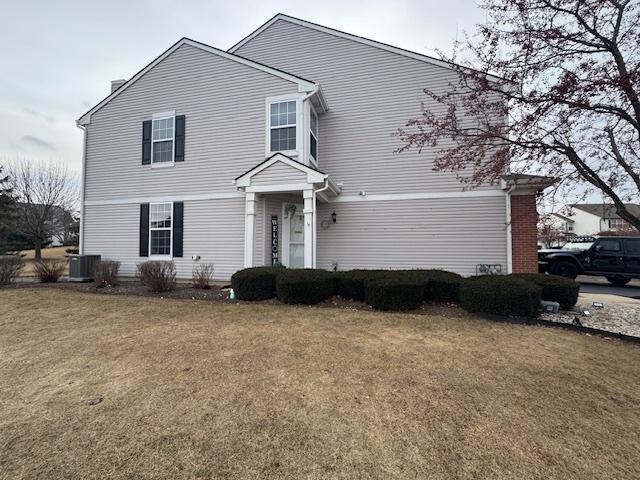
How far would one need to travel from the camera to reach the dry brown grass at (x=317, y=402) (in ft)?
7.04

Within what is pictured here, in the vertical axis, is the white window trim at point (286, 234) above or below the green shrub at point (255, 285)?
above

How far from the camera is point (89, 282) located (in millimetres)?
10148

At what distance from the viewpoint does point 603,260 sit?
1209 cm

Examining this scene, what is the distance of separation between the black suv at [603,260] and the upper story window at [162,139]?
14.6 metres

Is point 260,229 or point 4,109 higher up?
point 4,109

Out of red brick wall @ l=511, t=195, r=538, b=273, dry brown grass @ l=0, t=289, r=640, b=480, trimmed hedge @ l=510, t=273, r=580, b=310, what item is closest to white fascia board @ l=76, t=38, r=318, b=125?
red brick wall @ l=511, t=195, r=538, b=273

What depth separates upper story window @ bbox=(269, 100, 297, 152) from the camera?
377 inches

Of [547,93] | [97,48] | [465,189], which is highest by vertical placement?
[97,48]

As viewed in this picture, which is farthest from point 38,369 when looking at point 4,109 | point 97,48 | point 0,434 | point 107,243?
point 4,109

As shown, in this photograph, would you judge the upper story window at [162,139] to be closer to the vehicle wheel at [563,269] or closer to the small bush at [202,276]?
the small bush at [202,276]

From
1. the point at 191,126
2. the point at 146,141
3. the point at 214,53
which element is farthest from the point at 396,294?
the point at 146,141

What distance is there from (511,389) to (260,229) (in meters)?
7.60

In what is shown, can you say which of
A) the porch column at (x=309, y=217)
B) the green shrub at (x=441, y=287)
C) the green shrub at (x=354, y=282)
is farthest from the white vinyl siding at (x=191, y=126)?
the green shrub at (x=441, y=287)

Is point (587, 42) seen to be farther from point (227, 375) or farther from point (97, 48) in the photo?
point (97, 48)
